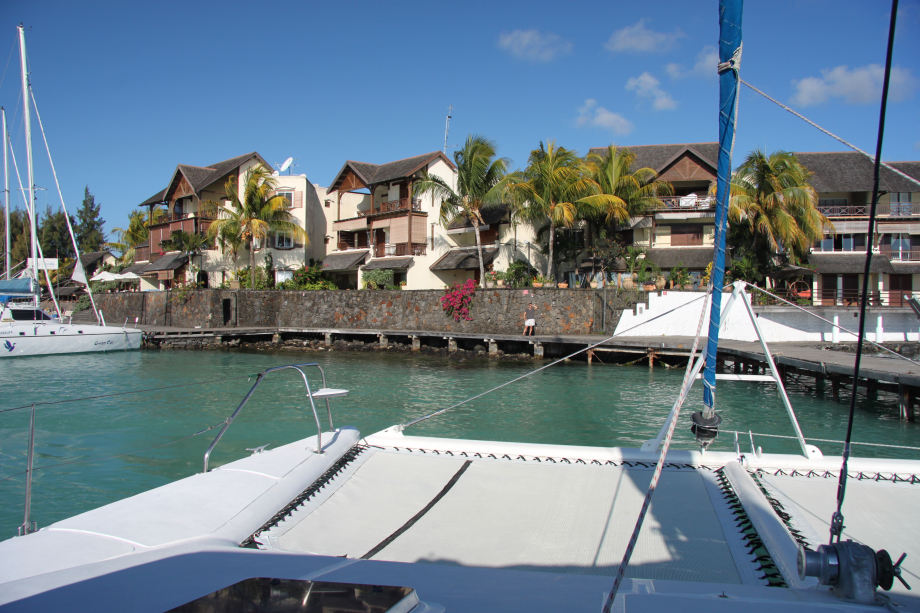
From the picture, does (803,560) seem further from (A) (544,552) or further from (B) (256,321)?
(B) (256,321)

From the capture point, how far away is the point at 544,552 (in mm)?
3201

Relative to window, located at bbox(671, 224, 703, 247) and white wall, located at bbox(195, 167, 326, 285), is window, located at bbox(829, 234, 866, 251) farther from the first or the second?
white wall, located at bbox(195, 167, 326, 285)

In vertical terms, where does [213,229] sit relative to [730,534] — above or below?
above

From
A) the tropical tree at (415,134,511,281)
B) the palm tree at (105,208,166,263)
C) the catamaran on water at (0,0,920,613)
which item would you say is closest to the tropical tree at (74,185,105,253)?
the palm tree at (105,208,166,263)

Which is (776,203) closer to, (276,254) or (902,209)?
(902,209)

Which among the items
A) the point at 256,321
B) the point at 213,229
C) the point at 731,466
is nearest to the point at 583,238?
the point at 256,321

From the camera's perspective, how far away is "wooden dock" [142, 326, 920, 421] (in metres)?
11.9

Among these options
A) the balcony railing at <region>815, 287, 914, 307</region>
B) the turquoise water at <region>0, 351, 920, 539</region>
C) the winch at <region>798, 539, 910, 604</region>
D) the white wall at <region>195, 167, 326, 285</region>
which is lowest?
the turquoise water at <region>0, 351, 920, 539</region>

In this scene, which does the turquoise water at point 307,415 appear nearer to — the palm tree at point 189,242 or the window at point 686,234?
A: the window at point 686,234

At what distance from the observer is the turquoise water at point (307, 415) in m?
7.83

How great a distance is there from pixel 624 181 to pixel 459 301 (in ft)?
29.0

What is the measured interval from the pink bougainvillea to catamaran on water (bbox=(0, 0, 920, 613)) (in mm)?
19757

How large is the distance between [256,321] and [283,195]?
775 centimetres

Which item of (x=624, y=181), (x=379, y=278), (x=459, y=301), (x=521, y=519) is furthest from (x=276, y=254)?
(x=521, y=519)
